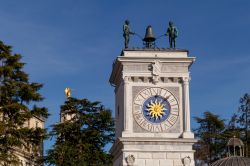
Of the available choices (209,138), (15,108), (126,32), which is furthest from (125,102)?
(209,138)

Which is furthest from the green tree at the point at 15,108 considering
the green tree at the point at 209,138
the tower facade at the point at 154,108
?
the green tree at the point at 209,138

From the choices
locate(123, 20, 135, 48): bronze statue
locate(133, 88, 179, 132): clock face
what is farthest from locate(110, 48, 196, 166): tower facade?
locate(123, 20, 135, 48): bronze statue

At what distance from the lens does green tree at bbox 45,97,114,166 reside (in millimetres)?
52531

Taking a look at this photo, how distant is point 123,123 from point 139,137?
122 centimetres

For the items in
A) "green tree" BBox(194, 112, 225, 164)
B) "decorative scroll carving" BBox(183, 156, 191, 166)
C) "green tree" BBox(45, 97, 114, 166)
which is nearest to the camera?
"decorative scroll carving" BBox(183, 156, 191, 166)

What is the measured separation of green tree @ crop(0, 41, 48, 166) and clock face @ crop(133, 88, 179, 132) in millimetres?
9449

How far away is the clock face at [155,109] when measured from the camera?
30875 mm

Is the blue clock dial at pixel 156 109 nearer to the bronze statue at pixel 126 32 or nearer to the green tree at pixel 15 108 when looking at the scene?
the bronze statue at pixel 126 32

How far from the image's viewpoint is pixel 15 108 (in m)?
38.1

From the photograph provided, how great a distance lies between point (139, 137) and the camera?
99.7ft

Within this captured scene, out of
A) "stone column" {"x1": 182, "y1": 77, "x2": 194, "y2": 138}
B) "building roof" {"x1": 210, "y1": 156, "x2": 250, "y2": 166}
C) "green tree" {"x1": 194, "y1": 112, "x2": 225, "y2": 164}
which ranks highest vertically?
"green tree" {"x1": 194, "y1": 112, "x2": 225, "y2": 164}

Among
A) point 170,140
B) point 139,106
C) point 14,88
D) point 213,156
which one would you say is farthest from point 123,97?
point 213,156

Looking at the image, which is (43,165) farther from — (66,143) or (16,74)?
(16,74)

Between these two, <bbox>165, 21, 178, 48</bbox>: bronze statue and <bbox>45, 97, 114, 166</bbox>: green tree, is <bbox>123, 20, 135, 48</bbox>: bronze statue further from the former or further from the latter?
<bbox>45, 97, 114, 166</bbox>: green tree
